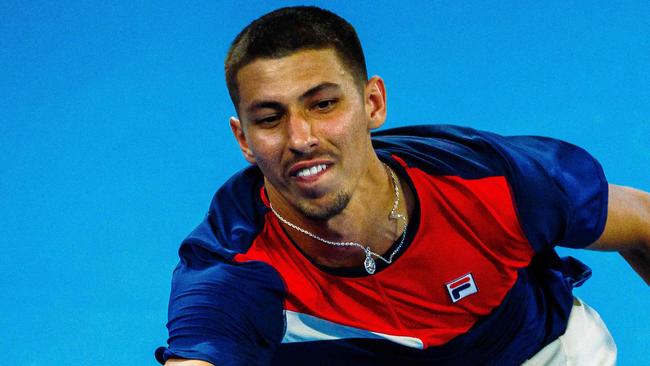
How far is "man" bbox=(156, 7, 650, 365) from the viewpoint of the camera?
Answer: 1.77 m

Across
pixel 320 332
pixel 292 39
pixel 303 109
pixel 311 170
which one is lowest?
pixel 320 332

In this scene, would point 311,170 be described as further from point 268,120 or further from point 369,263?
point 369,263

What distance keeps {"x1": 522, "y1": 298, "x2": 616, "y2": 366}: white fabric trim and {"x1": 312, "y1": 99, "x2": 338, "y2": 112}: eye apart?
2.58 feet

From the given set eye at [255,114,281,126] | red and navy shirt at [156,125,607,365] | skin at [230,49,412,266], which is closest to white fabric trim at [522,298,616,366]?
red and navy shirt at [156,125,607,365]

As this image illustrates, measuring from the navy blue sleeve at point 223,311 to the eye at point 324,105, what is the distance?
31 cm

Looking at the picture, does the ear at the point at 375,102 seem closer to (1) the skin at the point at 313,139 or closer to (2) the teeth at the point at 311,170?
(1) the skin at the point at 313,139

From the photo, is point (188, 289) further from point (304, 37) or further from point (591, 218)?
point (591, 218)

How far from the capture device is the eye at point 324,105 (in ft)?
5.84

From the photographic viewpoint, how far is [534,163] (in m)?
1.96

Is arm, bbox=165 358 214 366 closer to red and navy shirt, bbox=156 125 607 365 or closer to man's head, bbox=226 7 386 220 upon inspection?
red and navy shirt, bbox=156 125 607 365

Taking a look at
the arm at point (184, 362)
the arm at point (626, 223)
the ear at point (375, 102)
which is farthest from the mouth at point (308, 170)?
the arm at point (626, 223)

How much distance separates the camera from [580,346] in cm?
221

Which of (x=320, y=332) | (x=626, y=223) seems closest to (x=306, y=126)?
(x=320, y=332)

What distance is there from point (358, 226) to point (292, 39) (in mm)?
386
